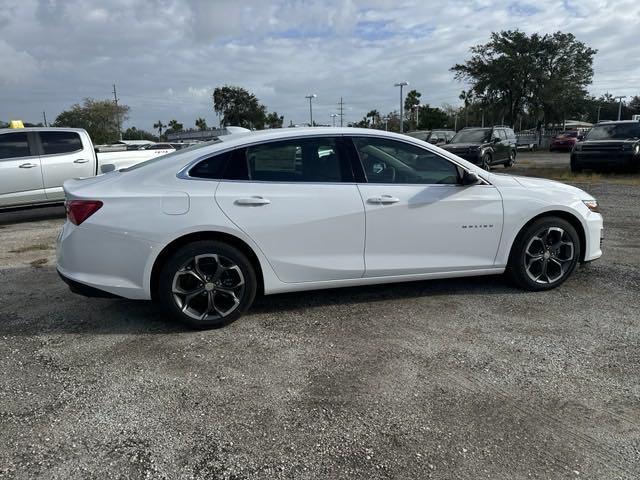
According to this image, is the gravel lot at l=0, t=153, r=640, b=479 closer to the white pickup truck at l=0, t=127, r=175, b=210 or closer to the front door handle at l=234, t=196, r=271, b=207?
the front door handle at l=234, t=196, r=271, b=207

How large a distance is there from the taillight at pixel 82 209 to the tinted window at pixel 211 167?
725 millimetres

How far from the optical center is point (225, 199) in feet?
12.6

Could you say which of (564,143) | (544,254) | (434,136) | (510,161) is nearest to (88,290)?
(544,254)

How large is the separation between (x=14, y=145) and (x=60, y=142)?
74cm

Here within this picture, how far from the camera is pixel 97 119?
57375mm

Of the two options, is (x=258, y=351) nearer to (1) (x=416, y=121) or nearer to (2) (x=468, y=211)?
(2) (x=468, y=211)

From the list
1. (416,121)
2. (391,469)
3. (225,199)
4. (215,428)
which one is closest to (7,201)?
(225,199)

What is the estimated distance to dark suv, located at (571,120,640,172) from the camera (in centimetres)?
1493

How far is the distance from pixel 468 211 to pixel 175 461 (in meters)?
3.06

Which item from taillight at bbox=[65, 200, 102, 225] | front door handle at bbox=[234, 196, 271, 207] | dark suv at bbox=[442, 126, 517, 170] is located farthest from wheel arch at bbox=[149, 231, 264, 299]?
Result: dark suv at bbox=[442, 126, 517, 170]

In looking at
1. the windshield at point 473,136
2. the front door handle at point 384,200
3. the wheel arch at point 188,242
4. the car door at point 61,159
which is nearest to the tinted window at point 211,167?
the wheel arch at point 188,242

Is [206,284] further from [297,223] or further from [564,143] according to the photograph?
[564,143]

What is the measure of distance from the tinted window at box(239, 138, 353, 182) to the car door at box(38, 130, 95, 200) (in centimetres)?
646

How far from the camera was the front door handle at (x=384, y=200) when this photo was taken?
161 inches
